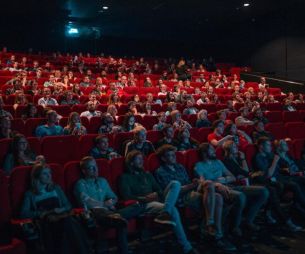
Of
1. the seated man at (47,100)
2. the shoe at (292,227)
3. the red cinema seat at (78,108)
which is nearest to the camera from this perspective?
the shoe at (292,227)

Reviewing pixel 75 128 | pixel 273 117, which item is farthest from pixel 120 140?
pixel 273 117

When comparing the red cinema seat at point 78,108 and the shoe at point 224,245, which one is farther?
the red cinema seat at point 78,108

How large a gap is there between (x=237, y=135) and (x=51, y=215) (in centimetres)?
223

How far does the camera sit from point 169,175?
2.58 metres

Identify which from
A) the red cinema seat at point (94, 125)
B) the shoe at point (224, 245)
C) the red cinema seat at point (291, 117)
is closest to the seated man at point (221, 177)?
the shoe at point (224, 245)

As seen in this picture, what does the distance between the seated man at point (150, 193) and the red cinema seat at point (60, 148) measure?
77 cm

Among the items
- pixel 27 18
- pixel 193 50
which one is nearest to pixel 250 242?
pixel 27 18

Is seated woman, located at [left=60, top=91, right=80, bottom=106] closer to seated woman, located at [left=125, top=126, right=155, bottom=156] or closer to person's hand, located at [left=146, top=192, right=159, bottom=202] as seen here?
seated woman, located at [left=125, top=126, right=155, bottom=156]

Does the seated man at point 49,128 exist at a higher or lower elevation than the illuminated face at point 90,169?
higher

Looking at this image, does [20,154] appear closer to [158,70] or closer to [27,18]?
[158,70]

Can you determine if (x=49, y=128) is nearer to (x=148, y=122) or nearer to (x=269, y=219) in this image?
(x=148, y=122)

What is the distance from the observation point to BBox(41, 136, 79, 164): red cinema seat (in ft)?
9.75

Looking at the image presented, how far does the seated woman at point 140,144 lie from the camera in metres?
2.97

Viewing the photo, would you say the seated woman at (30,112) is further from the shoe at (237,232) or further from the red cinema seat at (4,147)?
the shoe at (237,232)
